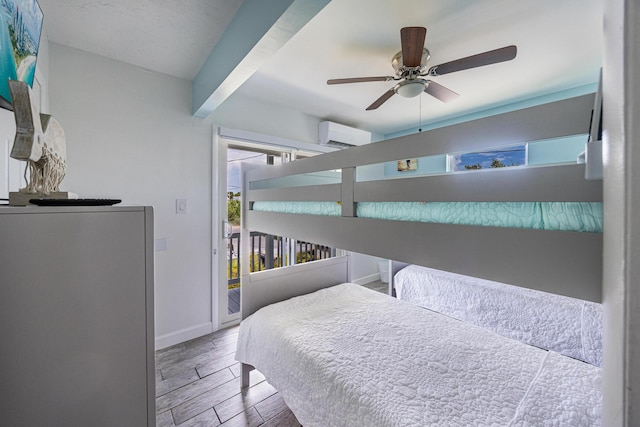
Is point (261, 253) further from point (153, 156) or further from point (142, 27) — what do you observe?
point (142, 27)

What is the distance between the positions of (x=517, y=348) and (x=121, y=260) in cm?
184

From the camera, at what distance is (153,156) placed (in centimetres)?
221

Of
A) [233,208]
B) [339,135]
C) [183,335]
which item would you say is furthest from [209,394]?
[339,135]

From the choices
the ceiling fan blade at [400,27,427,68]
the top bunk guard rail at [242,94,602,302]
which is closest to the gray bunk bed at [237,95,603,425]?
the top bunk guard rail at [242,94,602,302]

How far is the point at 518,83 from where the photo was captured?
2.41 metres

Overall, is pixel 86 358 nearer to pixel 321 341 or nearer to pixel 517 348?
pixel 321 341

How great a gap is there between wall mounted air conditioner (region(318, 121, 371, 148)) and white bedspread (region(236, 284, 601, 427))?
90.1 inches

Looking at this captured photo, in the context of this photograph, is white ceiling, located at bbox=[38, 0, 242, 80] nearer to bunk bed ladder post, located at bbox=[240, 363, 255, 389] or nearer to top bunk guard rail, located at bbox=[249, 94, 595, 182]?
top bunk guard rail, located at bbox=[249, 94, 595, 182]

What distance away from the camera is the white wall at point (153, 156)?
6.21ft

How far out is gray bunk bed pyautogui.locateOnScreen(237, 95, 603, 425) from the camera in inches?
24.3

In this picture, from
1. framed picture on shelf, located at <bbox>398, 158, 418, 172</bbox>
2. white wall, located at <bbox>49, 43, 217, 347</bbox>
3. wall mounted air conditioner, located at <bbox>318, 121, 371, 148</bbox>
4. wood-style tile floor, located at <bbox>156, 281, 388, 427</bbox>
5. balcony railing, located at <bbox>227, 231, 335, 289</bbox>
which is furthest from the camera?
framed picture on shelf, located at <bbox>398, 158, 418, 172</bbox>

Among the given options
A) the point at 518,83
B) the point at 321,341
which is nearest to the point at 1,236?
the point at 321,341

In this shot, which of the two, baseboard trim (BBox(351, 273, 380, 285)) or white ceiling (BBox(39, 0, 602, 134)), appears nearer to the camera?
white ceiling (BBox(39, 0, 602, 134))

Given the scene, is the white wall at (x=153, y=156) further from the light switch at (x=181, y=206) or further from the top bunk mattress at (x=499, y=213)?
the top bunk mattress at (x=499, y=213)
